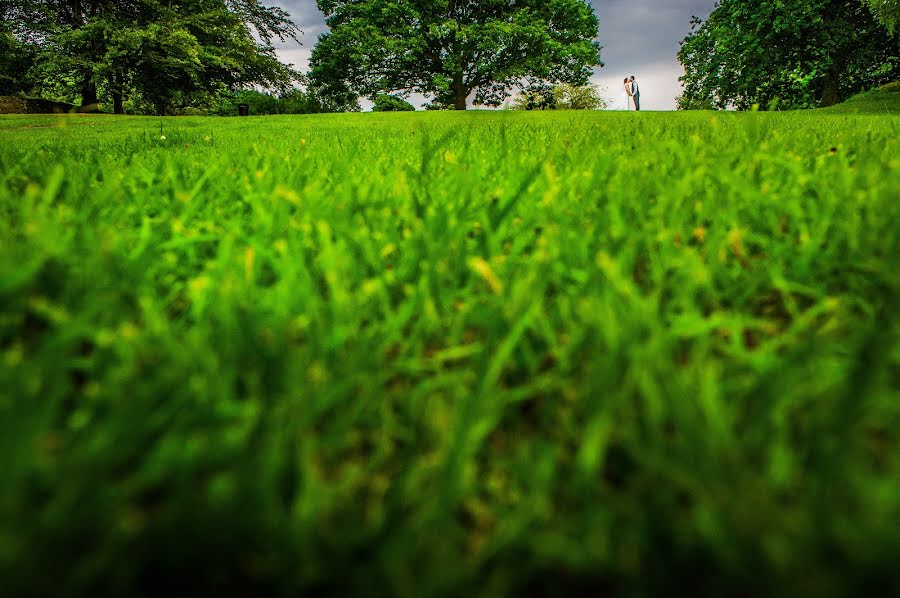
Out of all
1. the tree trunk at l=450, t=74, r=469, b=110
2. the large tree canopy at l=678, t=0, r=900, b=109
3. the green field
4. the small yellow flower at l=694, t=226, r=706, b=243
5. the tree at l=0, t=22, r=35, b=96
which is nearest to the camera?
the green field

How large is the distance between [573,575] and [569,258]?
2.67ft

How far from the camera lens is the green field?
22.1 inches

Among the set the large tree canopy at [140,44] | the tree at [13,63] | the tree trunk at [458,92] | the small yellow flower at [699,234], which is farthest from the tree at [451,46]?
the small yellow flower at [699,234]

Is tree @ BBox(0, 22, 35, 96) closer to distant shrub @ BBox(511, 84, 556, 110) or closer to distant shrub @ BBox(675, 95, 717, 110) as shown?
distant shrub @ BBox(511, 84, 556, 110)

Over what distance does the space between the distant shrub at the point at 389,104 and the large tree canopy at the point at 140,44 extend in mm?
7193

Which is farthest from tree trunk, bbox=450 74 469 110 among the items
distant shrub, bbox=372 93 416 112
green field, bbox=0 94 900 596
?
green field, bbox=0 94 900 596

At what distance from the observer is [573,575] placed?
24.0 inches

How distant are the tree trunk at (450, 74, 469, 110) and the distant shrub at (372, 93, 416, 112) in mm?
3133

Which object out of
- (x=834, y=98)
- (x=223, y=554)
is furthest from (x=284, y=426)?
(x=834, y=98)

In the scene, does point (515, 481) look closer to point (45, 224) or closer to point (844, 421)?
point (844, 421)

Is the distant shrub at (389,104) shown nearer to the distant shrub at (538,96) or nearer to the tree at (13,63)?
the distant shrub at (538,96)

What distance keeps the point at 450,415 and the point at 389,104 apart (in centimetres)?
3700

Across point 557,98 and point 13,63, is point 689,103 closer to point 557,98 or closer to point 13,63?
point 557,98

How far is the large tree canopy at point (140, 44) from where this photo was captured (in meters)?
26.0
